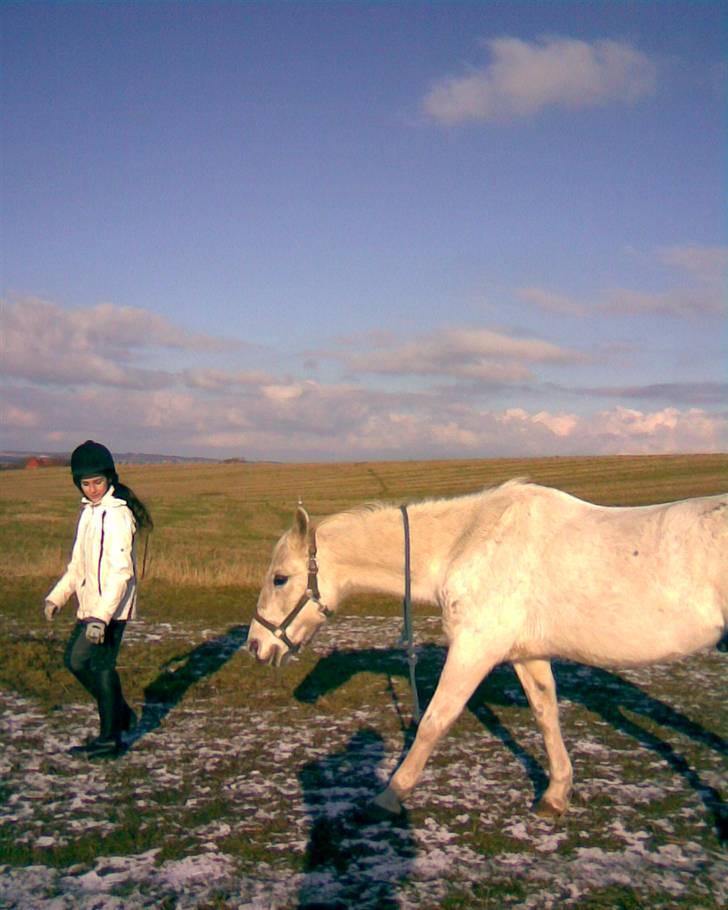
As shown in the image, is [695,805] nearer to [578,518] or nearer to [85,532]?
[578,518]

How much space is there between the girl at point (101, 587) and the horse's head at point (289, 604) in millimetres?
1049

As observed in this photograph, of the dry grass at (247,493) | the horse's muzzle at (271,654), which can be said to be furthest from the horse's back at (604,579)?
the dry grass at (247,493)

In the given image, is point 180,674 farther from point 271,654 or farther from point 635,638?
point 635,638

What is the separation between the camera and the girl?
601cm

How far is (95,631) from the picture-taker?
19.0ft

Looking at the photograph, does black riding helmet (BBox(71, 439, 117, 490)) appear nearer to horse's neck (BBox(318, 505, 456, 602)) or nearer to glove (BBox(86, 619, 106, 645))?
glove (BBox(86, 619, 106, 645))

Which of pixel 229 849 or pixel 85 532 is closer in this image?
pixel 229 849

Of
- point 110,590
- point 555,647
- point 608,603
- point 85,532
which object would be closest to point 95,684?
point 110,590

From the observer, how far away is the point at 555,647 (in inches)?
203

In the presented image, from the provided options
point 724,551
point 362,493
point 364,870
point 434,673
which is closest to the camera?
point 364,870

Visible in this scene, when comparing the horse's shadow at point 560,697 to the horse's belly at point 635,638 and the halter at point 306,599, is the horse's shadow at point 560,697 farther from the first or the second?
the halter at point 306,599

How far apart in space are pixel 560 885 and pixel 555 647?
1.40m

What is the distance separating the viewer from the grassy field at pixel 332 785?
4184 millimetres

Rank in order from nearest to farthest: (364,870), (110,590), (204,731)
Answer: (364,870)
(110,590)
(204,731)
